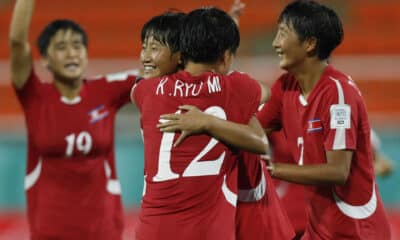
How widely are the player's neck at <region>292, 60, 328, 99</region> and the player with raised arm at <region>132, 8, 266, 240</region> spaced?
0.40m

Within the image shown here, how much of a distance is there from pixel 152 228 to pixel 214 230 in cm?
25

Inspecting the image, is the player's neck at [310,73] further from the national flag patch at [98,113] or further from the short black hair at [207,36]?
the national flag patch at [98,113]

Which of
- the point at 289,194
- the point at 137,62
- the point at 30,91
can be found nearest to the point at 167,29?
the point at 30,91

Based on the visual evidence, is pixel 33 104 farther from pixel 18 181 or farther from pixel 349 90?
pixel 18 181

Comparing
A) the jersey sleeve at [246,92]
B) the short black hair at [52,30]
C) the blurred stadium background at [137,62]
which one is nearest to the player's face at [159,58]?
the jersey sleeve at [246,92]

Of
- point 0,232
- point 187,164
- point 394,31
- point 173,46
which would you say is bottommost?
point 0,232

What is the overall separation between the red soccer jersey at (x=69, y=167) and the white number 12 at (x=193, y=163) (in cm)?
144

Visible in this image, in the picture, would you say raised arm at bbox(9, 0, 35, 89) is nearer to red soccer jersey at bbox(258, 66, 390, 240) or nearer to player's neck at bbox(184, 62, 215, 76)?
player's neck at bbox(184, 62, 215, 76)

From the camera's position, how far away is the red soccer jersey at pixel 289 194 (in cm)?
499

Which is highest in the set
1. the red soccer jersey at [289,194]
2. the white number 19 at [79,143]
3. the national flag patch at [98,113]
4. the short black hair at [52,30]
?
the short black hair at [52,30]

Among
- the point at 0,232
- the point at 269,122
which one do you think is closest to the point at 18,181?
the point at 0,232

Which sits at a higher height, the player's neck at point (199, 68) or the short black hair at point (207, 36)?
the short black hair at point (207, 36)

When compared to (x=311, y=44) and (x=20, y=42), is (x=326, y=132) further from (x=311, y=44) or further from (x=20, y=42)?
(x=20, y=42)

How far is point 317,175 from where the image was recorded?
3600 millimetres
